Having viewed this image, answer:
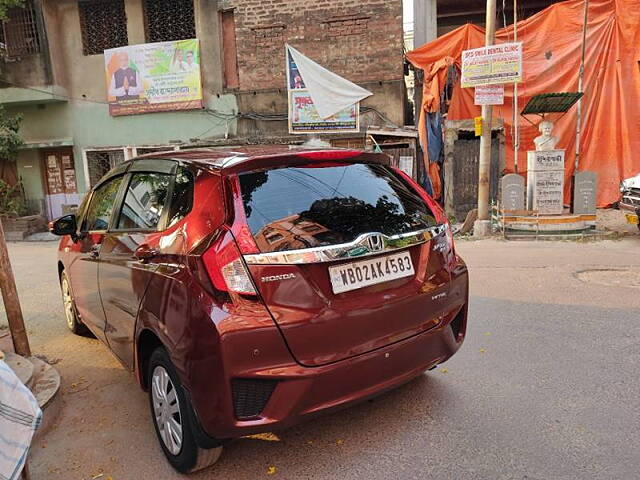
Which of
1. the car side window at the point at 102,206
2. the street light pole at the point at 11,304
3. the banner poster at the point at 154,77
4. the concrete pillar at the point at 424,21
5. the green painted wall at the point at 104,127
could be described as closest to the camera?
the car side window at the point at 102,206

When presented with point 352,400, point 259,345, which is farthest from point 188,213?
point 352,400

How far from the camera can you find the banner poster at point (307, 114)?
12500mm

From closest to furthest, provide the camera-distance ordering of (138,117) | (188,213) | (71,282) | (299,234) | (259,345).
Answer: (259,345) → (299,234) → (188,213) → (71,282) → (138,117)

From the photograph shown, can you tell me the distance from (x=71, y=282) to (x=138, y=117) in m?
10.8

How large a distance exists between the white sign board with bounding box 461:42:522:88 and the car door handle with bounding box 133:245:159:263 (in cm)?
828

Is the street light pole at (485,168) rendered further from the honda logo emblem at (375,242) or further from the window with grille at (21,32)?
the window with grille at (21,32)

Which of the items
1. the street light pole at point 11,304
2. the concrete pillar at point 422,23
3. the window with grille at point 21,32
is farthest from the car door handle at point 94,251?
the window with grille at point 21,32

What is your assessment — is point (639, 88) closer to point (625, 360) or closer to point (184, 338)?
point (625, 360)

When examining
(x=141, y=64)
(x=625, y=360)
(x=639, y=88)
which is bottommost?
(x=625, y=360)

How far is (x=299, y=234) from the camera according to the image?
2.41 m

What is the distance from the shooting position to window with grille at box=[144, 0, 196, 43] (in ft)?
44.3

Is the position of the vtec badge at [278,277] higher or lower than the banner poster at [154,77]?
lower

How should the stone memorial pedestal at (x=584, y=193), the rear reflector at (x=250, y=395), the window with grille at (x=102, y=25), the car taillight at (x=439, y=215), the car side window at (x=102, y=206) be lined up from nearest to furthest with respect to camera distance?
the rear reflector at (x=250, y=395) → the car taillight at (x=439, y=215) → the car side window at (x=102, y=206) → the stone memorial pedestal at (x=584, y=193) → the window with grille at (x=102, y=25)

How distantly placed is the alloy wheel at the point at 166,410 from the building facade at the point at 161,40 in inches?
418
